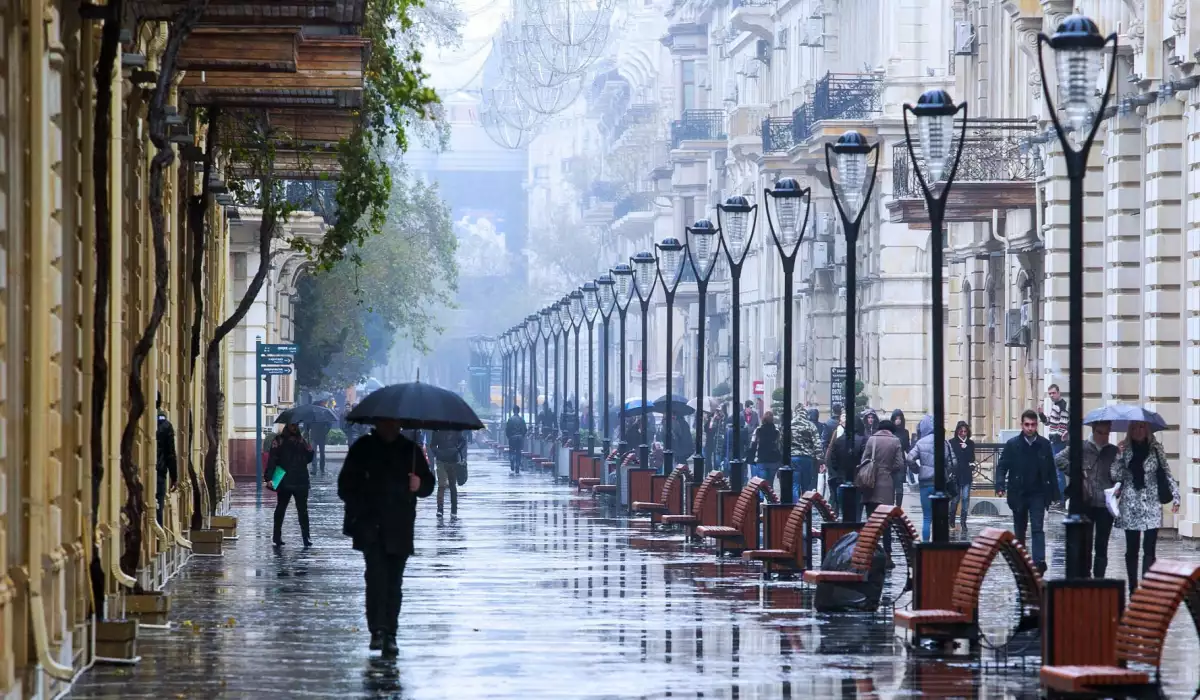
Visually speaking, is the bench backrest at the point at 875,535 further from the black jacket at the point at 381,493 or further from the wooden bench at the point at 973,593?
the black jacket at the point at 381,493

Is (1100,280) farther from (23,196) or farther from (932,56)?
(23,196)

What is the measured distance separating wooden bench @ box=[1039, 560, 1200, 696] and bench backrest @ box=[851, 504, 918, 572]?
204 inches

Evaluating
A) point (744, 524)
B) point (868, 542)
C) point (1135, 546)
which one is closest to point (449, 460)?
point (744, 524)

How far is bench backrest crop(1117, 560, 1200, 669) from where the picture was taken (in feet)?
39.8

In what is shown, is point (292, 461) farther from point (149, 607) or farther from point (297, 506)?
point (149, 607)

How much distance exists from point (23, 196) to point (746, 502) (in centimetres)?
1351

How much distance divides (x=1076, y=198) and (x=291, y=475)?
15.6 metres

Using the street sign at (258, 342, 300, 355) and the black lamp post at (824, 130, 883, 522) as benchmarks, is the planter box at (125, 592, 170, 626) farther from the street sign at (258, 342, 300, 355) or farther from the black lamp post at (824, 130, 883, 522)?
→ the street sign at (258, 342, 300, 355)

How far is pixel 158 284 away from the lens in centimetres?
1830

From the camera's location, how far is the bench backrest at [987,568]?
14.8 metres

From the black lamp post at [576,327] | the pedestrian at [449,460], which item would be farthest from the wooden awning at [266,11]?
the black lamp post at [576,327]

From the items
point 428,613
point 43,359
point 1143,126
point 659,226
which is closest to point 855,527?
point 428,613

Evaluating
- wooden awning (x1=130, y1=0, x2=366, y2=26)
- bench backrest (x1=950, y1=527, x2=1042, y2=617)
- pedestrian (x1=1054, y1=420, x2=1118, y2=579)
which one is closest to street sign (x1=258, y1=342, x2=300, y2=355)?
pedestrian (x1=1054, y1=420, x2=1118, y2=579)

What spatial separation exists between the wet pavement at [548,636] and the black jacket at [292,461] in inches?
34.3
